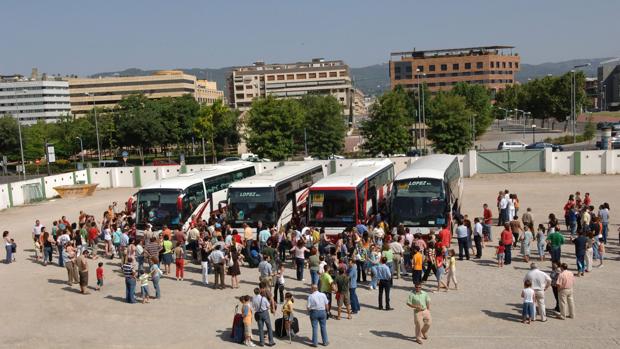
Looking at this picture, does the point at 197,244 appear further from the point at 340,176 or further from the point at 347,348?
the point at 347,348

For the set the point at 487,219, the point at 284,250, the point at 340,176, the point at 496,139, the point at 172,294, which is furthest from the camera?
the point at 496,139

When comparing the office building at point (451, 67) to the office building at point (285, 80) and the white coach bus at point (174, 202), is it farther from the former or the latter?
the white coach bus at point (174, 202)

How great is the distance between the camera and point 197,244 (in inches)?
880

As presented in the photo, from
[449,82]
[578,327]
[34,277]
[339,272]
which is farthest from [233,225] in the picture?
[449,82]

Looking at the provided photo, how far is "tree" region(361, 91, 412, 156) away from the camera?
53906 mm

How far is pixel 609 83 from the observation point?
162500mm

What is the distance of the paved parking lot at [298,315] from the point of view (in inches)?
558

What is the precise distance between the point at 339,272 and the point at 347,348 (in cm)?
245

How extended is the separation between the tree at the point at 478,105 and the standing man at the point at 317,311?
223ft

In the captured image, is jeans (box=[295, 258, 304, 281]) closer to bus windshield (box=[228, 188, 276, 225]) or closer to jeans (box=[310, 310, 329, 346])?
bus windshield (box=[228, 188, 276, 225])

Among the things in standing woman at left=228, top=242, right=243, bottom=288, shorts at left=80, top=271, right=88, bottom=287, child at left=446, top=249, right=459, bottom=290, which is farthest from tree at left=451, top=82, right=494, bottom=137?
shorts at left=80, top=271, right=88, bottom=287

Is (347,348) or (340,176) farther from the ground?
(340,176)

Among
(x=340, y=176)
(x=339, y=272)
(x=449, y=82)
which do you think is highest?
(x=449, y=82)

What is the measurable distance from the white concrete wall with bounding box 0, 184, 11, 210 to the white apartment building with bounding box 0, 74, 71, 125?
15211cm
